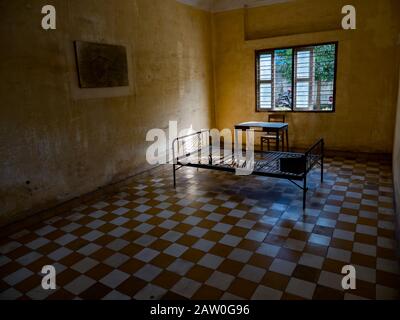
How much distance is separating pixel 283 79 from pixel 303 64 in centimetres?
52

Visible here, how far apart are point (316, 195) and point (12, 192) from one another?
4129 mm

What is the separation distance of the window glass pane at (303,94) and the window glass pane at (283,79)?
0.54 ft

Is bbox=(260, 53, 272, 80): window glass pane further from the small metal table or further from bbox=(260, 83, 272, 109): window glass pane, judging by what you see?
the small metal table

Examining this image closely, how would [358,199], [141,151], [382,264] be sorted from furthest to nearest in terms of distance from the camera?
[141,151] → [358,199] → [382,264]

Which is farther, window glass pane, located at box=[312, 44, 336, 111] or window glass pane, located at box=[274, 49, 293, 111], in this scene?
window glass pane, located at box=[274, 49, 293, 111]

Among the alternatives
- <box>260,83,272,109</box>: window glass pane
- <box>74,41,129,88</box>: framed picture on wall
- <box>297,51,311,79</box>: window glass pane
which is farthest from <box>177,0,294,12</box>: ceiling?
<box>74,41,129,88</box>: framed picture on wall

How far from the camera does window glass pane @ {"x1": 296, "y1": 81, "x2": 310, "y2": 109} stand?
22.9 feet

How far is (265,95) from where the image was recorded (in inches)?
298

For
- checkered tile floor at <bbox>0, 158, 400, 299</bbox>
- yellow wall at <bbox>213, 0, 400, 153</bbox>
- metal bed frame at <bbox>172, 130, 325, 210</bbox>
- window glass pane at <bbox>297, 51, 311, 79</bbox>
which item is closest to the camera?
checkered tile floor at <bbox>0, 158, 400, 299</bbox>

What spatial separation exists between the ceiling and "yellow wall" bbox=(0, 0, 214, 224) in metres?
0.48

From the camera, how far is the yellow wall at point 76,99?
3.92m

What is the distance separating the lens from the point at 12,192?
3977mm

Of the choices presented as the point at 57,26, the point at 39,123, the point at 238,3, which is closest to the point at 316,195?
the point at 39,123
